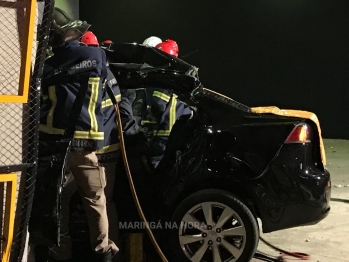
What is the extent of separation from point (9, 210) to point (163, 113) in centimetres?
168

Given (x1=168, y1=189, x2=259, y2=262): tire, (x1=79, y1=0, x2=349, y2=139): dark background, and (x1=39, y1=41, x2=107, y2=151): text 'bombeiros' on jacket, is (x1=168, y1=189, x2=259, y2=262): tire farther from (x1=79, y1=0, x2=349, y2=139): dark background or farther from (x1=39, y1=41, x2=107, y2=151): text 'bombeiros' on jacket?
(x1=79, y1=0, x2=349, y2=139): dark background

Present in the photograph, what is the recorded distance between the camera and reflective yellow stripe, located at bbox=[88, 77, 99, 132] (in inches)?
146

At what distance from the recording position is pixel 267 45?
11.3m

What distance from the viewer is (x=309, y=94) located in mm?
11086

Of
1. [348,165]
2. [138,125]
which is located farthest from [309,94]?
[138,125]

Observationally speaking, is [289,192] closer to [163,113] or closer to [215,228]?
[215,228]

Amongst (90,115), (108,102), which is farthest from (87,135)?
(108,102)

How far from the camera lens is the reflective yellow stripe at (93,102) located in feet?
12.1

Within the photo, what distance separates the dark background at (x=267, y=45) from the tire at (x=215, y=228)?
7.39 meters

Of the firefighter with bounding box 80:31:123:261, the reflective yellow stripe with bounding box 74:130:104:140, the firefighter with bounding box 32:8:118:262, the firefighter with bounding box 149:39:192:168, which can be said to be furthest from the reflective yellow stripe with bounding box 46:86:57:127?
the firefighter with bounding box 149:39:192:168

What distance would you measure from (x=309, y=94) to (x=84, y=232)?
777 centimetres

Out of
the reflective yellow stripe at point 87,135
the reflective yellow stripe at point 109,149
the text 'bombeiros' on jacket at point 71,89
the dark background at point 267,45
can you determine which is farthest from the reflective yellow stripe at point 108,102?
Answer: the dark background at point 267,45

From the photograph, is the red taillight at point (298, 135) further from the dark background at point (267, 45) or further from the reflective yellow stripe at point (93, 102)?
the dark background at point (267, 45)

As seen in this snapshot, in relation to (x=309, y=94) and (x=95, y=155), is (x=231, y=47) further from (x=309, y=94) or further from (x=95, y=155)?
(x=95, y=155)
